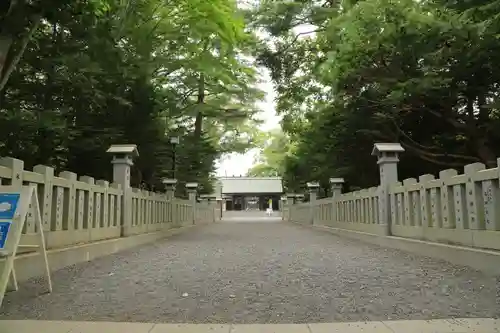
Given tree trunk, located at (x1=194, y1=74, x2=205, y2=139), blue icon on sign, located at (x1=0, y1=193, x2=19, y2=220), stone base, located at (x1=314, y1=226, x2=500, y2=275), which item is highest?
tree trunk, located at (x1=194, y1=74, x2=205, y2=139)

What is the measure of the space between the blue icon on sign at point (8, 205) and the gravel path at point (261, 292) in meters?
0.82

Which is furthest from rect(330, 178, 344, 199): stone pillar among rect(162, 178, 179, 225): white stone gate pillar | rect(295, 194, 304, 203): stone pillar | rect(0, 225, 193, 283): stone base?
rect(295, 194, 304, 203): stone pillar

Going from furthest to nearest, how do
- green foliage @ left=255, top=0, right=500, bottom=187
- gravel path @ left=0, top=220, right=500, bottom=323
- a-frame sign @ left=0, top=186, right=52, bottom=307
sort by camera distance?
green foliage @ left=255, top=0, right=500, bottom=187
gravel path @ left=0, top=220, right=500, bottom=323
a-frame sign @ left=0, top=186, right=52, bottom=307

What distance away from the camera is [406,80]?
9648 mm

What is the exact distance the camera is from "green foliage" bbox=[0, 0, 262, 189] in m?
8.04

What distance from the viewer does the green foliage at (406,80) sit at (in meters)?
8.45

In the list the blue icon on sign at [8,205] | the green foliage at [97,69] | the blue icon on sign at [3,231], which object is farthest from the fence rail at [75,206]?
the blue icon on sign at [3,231]

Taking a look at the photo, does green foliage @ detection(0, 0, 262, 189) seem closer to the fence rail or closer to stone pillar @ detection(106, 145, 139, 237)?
stone pillar @ detection(106, 145, 139, 237)

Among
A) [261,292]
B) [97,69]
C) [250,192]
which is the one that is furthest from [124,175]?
[250,192]

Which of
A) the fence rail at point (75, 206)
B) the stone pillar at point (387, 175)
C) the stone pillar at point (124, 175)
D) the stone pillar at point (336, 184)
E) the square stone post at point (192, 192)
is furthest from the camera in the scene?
the square stone post at point (192, 192)

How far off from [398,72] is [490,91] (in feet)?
6.72

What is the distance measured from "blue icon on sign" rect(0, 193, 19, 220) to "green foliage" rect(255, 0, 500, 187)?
20.6ft

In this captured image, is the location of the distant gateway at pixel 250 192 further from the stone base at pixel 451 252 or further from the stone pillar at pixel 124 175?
the stone base at pixel 451 252

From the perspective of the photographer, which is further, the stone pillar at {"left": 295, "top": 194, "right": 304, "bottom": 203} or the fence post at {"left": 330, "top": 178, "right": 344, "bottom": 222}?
the stone pillar at {"left": 295, "top": 194, "right": 304, "bottom": 203}
